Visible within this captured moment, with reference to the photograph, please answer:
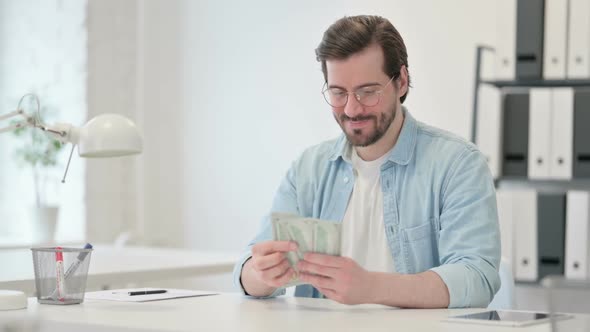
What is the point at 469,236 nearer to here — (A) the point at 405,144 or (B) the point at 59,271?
(A) the point at 405,144

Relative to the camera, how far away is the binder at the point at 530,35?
10.3ft

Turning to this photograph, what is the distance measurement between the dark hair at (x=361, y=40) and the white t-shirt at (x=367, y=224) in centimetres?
22

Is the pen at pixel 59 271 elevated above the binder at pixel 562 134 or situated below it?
below

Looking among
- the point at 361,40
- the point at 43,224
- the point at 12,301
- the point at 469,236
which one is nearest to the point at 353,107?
the point at 361,40

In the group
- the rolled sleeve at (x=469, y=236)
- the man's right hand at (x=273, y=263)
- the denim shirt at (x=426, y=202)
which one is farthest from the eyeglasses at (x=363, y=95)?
the man's right hand at (x=273, y=263)

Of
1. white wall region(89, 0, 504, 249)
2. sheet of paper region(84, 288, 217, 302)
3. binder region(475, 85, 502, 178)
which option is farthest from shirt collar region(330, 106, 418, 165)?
white wall region(89, 0, 504, 249)

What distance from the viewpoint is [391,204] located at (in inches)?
77.1

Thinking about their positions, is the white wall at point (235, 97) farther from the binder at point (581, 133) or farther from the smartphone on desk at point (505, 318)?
the smartphone on desk at point (505, 318)

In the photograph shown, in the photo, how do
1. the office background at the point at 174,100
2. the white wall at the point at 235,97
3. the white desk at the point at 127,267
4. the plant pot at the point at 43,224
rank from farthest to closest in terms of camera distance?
1. the office background at the point at 174,100
2. the plant pot at the point at 43,224
3. the white wall at the point at 235,97
4. the white desk at the point at 127,267

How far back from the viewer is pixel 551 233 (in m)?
3.16

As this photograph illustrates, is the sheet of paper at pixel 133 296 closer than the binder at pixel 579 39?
Yes

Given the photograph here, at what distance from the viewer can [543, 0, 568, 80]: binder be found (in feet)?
10.2

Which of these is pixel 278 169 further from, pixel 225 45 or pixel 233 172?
pixel 225 45

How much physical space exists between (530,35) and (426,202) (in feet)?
4.79
